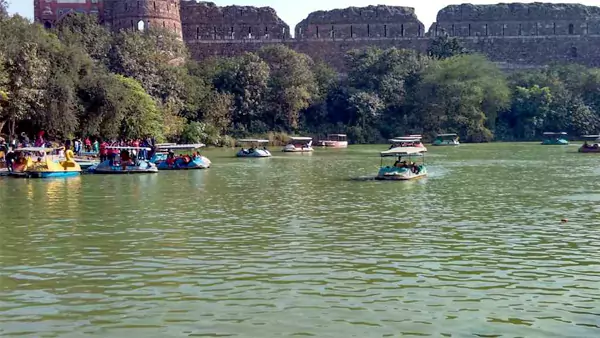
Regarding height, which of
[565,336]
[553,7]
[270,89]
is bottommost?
[565,336]

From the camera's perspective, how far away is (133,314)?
314 inches

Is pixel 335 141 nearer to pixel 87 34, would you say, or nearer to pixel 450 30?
pixel 87 34

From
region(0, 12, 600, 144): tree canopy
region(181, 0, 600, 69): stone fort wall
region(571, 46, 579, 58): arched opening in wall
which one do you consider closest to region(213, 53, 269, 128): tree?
region(0, 12, 600, 144): tree canopy

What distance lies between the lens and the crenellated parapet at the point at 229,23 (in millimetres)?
59375

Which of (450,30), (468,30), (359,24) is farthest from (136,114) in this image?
(468,30)

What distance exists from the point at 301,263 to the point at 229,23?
51033 mm

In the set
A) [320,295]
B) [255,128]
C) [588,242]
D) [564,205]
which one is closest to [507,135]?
[255,128]

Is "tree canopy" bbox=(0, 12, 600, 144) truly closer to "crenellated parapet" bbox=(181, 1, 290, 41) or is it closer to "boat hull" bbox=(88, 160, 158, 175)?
"crenellated parapet" bbox=(181, 1, 290, 41)

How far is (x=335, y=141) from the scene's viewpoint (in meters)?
48.1

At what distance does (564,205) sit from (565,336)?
9694mm

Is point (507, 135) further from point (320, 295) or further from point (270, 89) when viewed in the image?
point (320, 295)

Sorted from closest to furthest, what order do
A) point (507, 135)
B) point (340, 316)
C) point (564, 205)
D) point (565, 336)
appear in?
1. point (565, 336)
2. point (340, 316)
3. point (564, 205)
4. point (507, 135)

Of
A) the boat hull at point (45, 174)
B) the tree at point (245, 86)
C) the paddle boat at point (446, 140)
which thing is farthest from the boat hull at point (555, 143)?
the boat hull at point (45, 174)

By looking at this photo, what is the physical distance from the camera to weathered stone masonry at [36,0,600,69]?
60.2m
